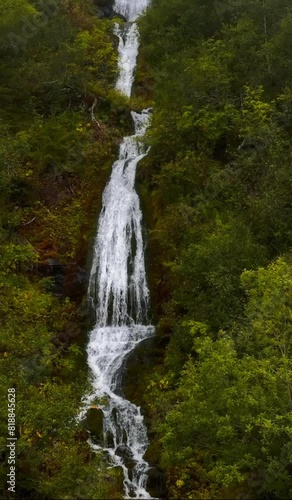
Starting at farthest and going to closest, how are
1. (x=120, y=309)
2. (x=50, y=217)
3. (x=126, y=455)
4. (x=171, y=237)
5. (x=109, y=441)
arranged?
(x=50, y=217) → (x=120, y=309) → (x=171, y=237) → (x=109, y=441) → (x=126, y=455)

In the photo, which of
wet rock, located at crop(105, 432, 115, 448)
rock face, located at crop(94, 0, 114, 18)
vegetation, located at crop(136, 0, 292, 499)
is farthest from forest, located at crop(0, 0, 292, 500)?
rock face, located at crop(94, 0, 114, 18)

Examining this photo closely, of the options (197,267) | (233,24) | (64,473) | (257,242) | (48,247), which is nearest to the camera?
(64,473)

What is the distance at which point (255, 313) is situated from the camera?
35.2 ft

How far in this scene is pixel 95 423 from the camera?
13.2 m

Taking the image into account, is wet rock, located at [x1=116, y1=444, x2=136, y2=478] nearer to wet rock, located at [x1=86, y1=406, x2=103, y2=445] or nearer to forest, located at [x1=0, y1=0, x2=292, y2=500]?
forest, located at [x1=0, y1=0, x2=292, y2=500]

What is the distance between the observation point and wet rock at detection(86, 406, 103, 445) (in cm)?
1284

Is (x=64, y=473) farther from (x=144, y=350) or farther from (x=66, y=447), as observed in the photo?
(x=144, y=350)

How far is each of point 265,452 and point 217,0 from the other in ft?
75.6

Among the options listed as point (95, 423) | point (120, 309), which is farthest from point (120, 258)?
point (95, 423)

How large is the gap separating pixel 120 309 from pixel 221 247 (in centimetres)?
508

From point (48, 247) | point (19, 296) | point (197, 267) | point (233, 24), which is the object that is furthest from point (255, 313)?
point (233, 24)

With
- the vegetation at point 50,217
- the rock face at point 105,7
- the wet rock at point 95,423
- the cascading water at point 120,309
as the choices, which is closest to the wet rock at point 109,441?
the cascading water at point 120,309

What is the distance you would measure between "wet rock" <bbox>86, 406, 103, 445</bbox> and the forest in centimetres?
47

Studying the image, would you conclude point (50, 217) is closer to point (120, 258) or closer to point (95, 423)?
point (120, 258)
